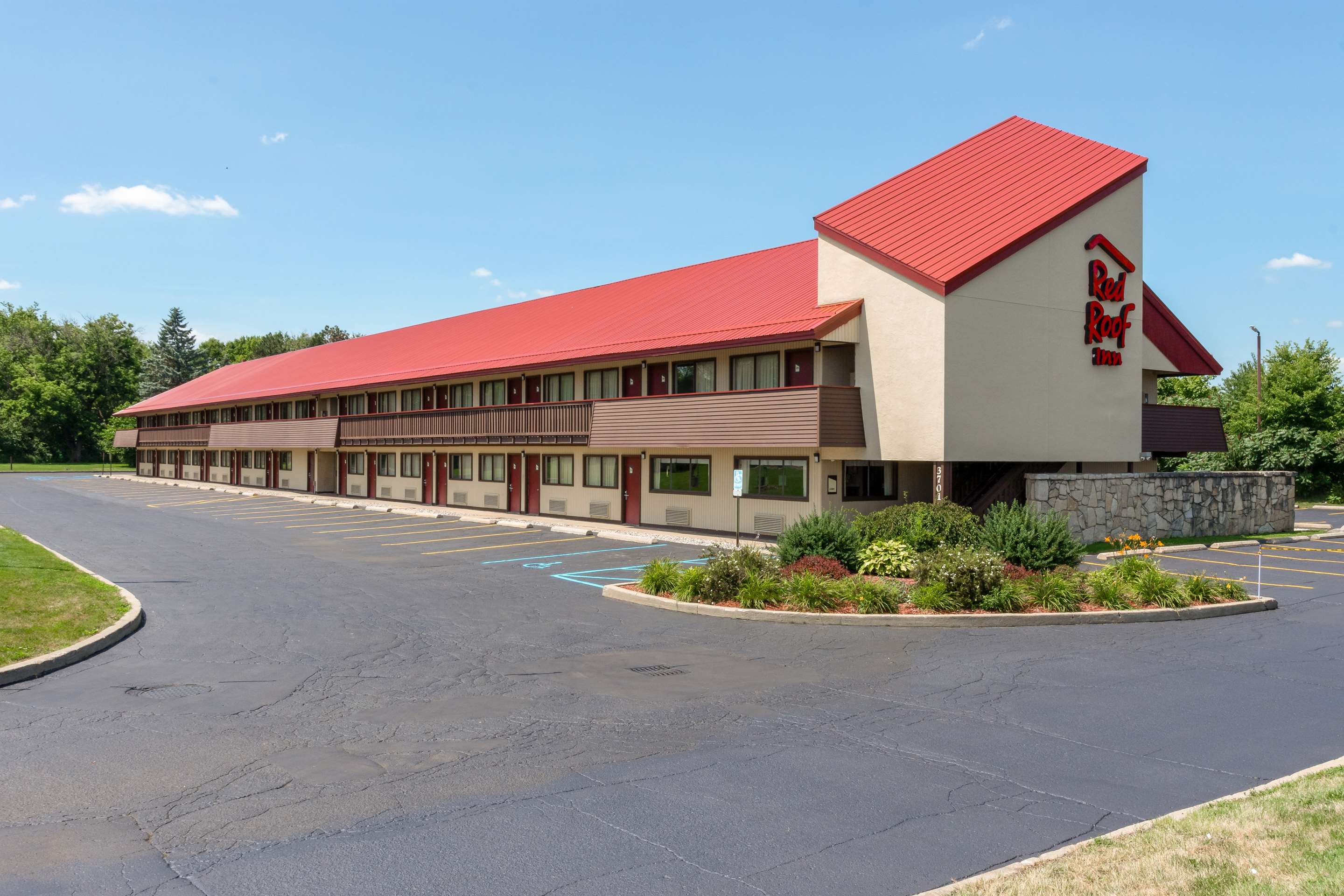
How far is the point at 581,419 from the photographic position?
33156 mm

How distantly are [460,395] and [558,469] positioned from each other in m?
8.73

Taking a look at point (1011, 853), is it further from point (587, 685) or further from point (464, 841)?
point (587, 685)

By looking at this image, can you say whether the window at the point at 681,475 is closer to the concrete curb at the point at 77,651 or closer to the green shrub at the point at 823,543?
the green shrub at the point at 823,543

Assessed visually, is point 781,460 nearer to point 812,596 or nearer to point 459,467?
point 812,596

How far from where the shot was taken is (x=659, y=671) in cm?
1164

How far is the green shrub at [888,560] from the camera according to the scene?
19375 millimetres

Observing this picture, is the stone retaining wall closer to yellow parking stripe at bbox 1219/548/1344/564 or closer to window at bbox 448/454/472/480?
yellow parking stripe at bbox 1219/548/1344/564

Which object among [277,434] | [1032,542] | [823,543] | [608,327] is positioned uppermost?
[608,327]

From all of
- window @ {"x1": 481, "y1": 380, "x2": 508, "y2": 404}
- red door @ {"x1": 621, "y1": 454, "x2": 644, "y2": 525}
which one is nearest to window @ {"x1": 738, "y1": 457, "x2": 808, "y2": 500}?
red door @ {"x1": 621, "y1": 454, "x2": 644, "y2": 525}

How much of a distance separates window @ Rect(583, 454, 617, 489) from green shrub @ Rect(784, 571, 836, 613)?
735 inches

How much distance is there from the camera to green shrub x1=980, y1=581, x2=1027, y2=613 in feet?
50.9

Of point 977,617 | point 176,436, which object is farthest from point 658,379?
point 176,436

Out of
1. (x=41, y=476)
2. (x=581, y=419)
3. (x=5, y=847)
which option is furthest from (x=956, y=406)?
(x=41, y=476)

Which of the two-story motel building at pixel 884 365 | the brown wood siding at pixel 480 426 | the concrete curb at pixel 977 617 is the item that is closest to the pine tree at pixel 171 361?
the brown wood siding at pixel 480 426
